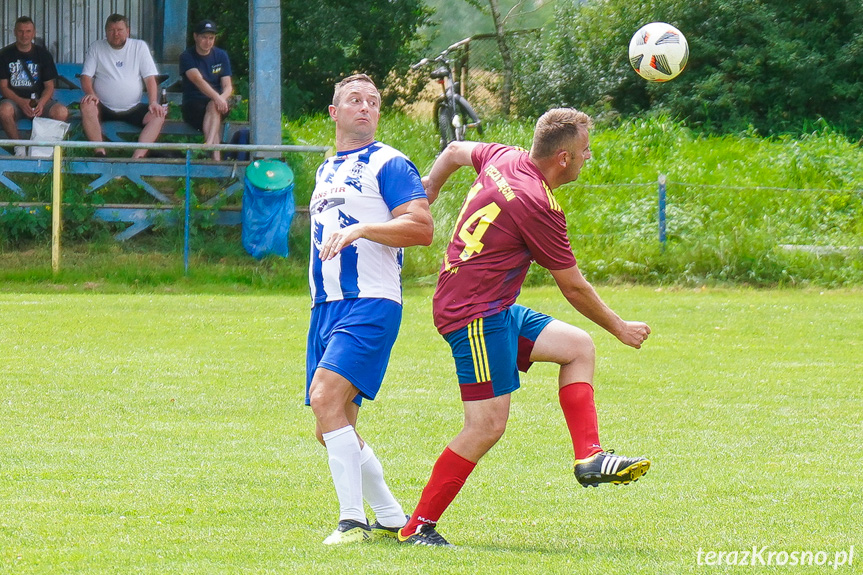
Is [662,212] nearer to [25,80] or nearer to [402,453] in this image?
[25,80]

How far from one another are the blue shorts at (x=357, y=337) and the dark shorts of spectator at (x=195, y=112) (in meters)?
12.2

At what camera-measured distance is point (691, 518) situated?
5.19 m

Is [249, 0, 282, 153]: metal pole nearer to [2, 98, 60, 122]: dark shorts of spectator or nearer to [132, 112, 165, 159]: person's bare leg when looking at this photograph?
[132, 112, 165, 159]: person's bare leg

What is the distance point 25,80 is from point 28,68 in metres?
0.18

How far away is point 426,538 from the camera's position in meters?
4.73

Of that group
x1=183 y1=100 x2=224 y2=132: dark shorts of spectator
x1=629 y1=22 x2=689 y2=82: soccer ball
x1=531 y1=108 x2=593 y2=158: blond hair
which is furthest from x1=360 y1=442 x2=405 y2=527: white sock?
x1=183 y1=100 x2=224 y2=132: dark shorts of spectator

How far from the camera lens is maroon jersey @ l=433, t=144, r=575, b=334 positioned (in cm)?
470

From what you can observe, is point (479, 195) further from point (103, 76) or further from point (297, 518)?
point (103, 76)

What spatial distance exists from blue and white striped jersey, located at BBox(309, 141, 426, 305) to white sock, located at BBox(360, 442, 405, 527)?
709 millimetres

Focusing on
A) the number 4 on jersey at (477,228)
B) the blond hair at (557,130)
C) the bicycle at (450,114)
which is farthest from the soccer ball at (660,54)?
the bicycle at (450,114)

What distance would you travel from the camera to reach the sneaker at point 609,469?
4520 mm

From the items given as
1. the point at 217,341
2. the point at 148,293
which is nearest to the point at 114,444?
the point at 217,341

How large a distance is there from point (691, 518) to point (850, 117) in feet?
69.3

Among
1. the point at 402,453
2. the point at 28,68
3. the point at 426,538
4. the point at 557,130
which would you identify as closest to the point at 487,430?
the point at 426,538
